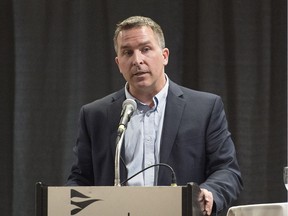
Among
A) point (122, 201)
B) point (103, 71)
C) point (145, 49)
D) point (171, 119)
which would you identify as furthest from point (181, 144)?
point (103, 71)

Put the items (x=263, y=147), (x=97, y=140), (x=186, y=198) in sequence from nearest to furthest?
1. (x=186, y=198)
2. (x=97, y=140)
3. (x=263, y=147)

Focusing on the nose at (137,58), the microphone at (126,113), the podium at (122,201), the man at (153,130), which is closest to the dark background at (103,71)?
the man at (153,130)

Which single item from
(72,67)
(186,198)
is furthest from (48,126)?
(186,198)

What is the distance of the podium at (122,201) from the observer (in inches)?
82.8

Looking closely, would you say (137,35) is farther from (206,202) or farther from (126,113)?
(206,202)

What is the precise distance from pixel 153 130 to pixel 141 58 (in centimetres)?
30

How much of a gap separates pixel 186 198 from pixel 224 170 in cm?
66

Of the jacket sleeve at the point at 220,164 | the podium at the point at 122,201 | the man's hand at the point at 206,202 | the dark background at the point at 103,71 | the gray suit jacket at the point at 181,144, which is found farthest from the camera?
the dark background at the point at 103,71

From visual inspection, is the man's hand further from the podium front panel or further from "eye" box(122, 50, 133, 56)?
"eye" box(122, 50, 133, 56)

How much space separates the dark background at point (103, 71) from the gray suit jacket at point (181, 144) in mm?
1202

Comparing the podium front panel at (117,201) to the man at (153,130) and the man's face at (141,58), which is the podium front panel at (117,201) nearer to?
the man at (153,130)

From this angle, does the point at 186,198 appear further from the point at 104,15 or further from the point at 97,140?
the point at 104,15

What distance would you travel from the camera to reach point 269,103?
412cm

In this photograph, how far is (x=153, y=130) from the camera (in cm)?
289
